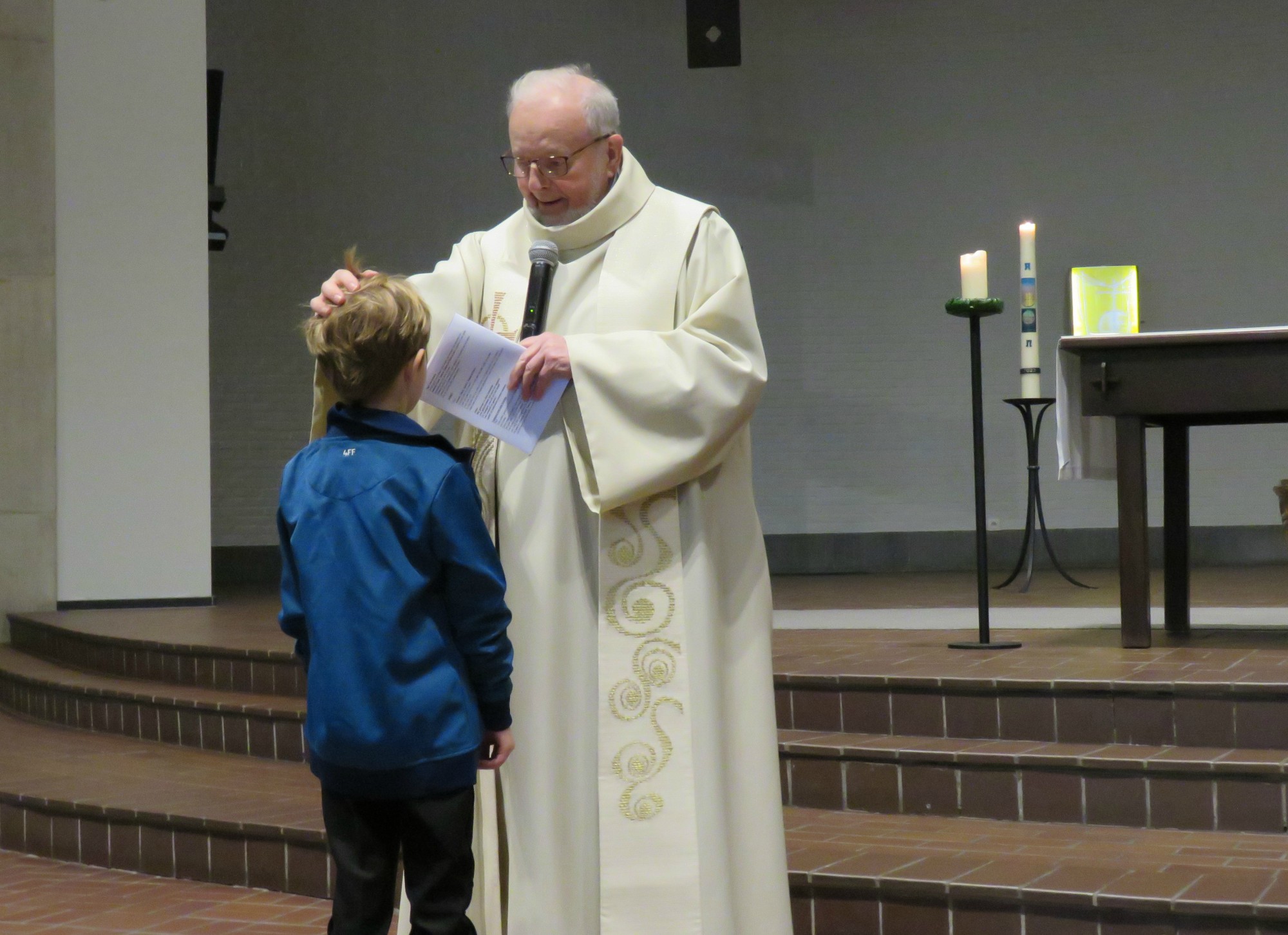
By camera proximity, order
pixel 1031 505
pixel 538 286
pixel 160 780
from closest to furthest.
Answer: pixel 538 286, pixel 160 780, pixel 1031 505

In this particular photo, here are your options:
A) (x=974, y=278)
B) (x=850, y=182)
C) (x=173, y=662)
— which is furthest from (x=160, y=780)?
(x=850, y=182)

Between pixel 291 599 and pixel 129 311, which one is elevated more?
pixel 129 311

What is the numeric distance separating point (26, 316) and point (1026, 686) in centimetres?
497

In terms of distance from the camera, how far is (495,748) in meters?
2.07

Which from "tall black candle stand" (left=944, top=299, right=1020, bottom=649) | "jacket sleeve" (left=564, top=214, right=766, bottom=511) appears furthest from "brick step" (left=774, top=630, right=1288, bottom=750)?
"jacket sleeve" (left=564, top=214, right=766, bottom=511)

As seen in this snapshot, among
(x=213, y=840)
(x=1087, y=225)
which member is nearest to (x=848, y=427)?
(x=1087, y=225)

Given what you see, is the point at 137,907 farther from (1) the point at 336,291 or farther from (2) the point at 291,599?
(1) the point at 336,291

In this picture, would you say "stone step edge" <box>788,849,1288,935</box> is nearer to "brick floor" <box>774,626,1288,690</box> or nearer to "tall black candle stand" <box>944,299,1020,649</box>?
"brick floor" <box>774,626,1288,690</box>

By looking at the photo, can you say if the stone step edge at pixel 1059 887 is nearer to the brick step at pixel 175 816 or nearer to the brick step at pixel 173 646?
the brick step at pixel 175 816

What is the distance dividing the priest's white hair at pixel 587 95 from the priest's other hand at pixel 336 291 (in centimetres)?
39

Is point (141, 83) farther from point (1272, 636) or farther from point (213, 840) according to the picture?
point (1272, 636)

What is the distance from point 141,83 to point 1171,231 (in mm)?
5405

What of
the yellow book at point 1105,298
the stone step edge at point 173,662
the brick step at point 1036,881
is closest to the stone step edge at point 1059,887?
the brick step at point 1036,881

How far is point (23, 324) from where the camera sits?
22.1ft
